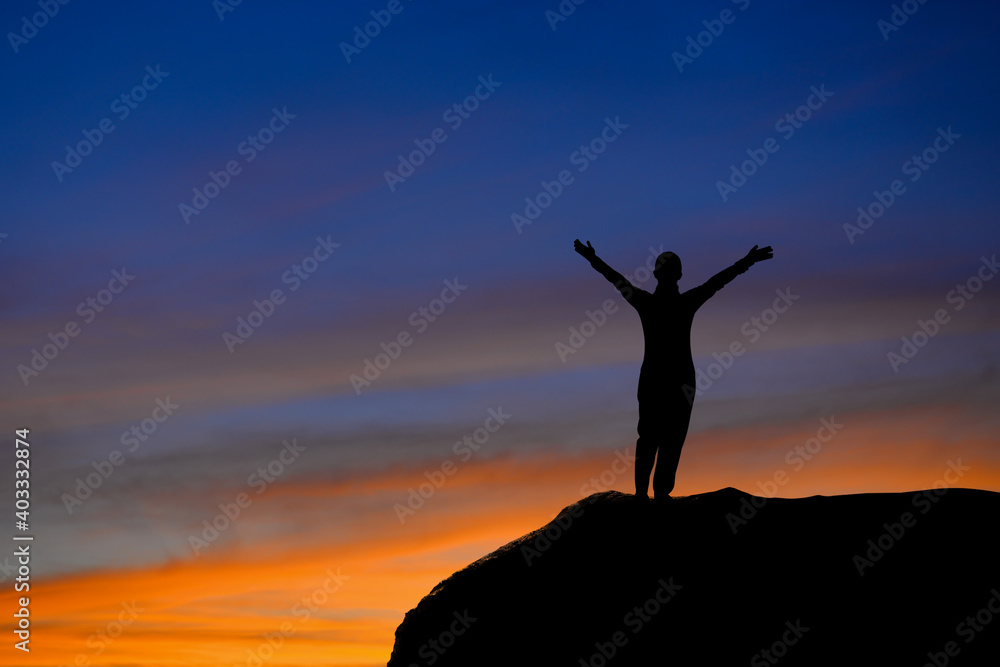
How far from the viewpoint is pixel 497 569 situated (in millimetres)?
11844

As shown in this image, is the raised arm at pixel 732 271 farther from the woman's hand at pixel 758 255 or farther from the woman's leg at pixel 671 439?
the woman's leg at pixel 671 439

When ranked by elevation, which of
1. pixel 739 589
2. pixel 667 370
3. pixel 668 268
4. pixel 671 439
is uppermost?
pixel 668 268

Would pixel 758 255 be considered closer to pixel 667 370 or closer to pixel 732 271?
pixel 732 271

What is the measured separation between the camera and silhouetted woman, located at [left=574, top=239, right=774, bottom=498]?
11.8 metres

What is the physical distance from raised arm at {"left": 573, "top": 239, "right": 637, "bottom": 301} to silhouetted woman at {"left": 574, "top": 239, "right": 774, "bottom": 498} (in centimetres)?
31

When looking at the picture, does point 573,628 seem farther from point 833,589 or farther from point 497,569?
point 833,589

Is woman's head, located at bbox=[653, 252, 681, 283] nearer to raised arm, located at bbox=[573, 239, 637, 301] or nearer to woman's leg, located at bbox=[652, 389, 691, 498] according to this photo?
raised arm, located at bbox=[573, 239, 637, 301]

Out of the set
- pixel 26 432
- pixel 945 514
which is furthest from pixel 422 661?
pixel 26 432

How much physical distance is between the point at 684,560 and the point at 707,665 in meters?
1.24

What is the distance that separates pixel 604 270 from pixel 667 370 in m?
1.51

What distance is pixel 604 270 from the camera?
12.2 m

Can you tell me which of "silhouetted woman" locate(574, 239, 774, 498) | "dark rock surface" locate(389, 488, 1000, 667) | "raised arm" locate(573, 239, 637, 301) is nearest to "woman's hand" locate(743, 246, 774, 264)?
"silhouetted woman" locate(574, 239, 774, 498)

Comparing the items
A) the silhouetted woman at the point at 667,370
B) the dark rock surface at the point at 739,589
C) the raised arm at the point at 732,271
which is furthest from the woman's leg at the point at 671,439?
the raised arm at the point at 732,271

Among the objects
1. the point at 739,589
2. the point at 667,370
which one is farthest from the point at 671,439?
the point at 739,589
